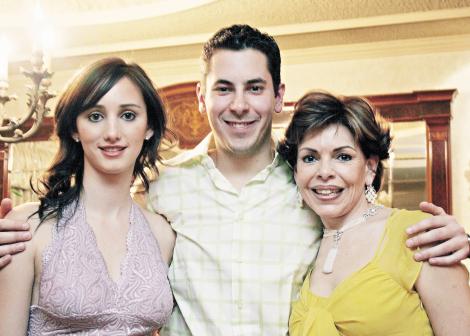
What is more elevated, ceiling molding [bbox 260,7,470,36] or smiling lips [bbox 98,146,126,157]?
ceiling molding [bbox 260,7,470,36]

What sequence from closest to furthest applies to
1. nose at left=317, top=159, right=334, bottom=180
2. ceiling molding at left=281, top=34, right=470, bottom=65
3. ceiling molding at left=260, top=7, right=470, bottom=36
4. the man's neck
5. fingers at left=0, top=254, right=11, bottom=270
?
fingers at left=0, top=254, right=11, bottom=270, nose at left=317, top=159, right=334, bottom=180, the man's neck, ceiling molding at left=260, top=7, right=470, bottom=36, ceiling molding at left=281, top=34, right=470, bottom=65

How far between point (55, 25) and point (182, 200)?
358 centimetres

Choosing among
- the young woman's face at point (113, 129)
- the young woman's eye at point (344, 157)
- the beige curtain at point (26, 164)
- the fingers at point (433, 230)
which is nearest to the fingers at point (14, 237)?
the young woman's face at point (113, 129)

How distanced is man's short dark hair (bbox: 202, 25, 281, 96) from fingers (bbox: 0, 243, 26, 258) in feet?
2.86

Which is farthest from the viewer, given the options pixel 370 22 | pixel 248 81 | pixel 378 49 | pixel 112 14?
pixel 378 49

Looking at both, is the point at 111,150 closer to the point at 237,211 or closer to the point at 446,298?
the point at 237,211

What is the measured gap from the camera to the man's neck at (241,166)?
2088mm

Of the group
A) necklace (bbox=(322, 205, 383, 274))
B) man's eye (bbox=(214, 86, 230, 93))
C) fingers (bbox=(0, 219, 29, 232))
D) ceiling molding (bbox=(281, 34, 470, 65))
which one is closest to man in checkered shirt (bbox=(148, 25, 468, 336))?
man's eye (bbox=(214, 86, 230, 93))

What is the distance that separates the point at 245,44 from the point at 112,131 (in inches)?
23.5

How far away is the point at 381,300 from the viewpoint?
5.24 feet

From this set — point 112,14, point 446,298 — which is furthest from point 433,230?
point 112,14

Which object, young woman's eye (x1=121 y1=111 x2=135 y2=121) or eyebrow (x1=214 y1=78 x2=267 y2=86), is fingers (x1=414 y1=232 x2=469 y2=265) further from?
young woman's eye (x1=121 y1=111 x2=135 y2=121)

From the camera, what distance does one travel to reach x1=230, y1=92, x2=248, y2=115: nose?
1.98m

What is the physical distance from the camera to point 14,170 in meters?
5.70
